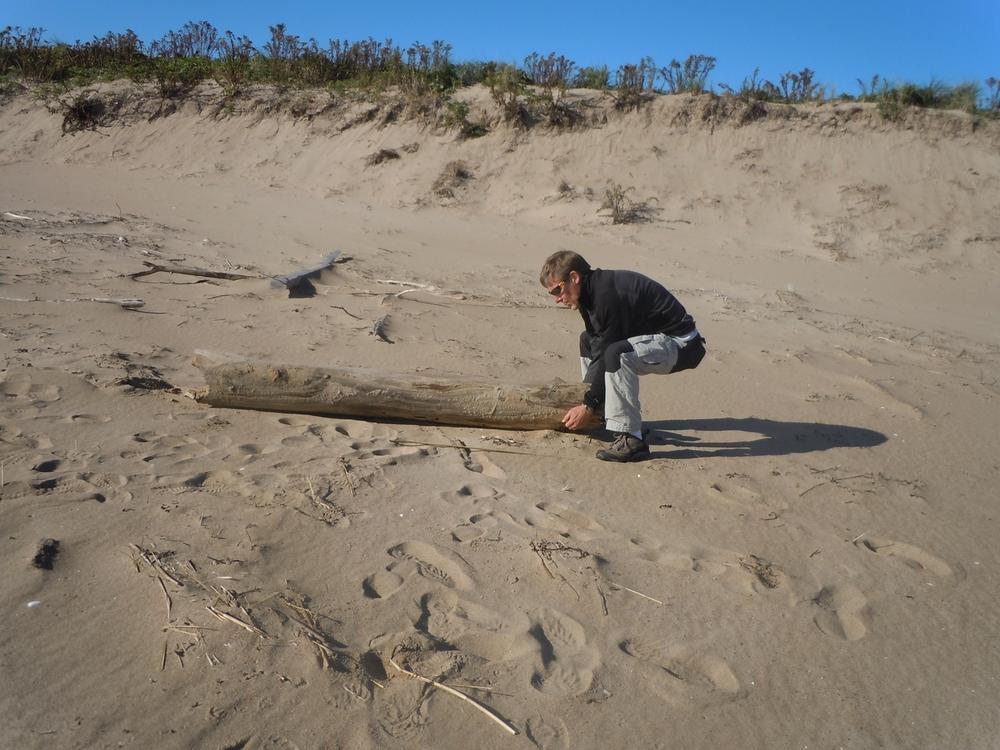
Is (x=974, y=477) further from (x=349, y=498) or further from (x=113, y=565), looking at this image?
(x=113, y=565)

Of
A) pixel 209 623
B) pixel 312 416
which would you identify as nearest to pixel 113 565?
pixel 209 623

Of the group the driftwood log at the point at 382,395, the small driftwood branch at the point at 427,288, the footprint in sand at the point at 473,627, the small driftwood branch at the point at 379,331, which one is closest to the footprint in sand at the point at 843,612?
the footprint in sand at the point at 473,627

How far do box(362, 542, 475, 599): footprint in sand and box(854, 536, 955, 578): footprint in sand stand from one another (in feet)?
6.31

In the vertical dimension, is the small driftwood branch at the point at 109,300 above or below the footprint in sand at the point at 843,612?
above

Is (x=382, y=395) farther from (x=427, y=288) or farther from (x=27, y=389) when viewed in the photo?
(x=427, y=288)

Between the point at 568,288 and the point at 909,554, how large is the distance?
208 centimetres

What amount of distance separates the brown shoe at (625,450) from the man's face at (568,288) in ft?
2.59

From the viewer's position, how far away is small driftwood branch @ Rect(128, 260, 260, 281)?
7.00 metres

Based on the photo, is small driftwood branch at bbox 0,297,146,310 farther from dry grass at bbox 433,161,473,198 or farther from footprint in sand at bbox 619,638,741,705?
dry grass at bbox 433,161,473,198

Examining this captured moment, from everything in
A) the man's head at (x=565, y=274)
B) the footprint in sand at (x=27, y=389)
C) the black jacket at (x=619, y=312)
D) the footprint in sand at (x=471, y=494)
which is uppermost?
the man's head at (x=565, y=274)

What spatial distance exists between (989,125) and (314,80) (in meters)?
11.7

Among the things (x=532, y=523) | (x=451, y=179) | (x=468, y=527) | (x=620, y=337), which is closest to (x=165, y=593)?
(x=468, y=527)

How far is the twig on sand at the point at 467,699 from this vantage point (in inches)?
94.8

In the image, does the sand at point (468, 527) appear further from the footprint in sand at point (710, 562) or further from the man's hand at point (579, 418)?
the man's hand at point (579, 418)
